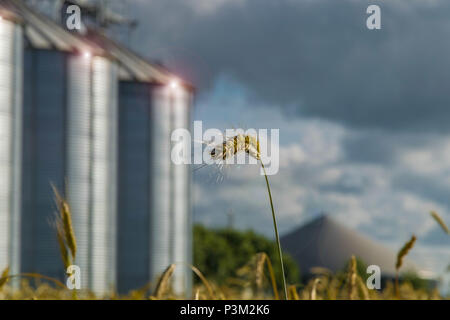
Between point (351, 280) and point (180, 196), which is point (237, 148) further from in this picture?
point (180, 196)

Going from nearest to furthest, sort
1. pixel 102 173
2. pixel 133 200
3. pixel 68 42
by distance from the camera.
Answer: pixel 102 173 < pixel 68 42 < pixel 133 200

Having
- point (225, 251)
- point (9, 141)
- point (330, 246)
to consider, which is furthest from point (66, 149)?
point (330, 246)

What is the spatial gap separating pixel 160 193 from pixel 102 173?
4655 mm

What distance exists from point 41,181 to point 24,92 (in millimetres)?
3400

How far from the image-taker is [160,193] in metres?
28.4

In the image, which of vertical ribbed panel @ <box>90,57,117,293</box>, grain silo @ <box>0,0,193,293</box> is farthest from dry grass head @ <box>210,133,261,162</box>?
vertical ribbed panel @ <box>90,57,117,293</box>

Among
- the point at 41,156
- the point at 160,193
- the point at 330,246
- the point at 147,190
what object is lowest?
the point at 330,246

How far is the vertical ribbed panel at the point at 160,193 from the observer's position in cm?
2833

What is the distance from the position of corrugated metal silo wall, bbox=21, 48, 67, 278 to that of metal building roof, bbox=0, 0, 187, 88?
3.06 feet

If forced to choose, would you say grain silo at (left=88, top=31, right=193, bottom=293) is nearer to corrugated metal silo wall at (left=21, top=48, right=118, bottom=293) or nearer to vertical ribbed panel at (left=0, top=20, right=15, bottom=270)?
corrugated metal silo wall at (left=21, top=48, right=118, bottom=293)

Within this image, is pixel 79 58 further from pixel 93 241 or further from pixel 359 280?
pixel 359 280

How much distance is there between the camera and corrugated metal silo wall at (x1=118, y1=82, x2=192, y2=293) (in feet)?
92.7

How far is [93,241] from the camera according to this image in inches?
936
